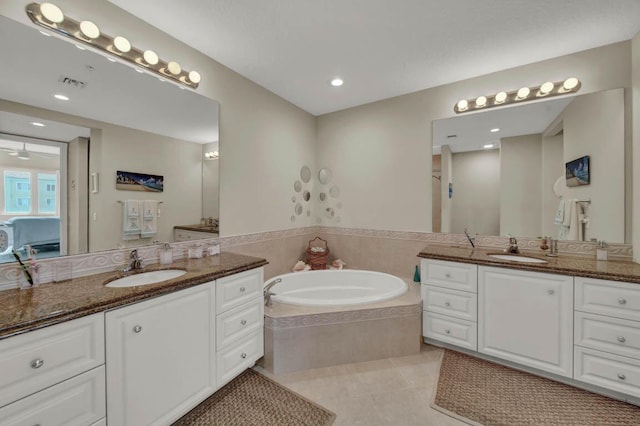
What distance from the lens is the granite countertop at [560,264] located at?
1.63m

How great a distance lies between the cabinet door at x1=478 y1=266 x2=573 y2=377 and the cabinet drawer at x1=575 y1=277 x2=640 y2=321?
6cm

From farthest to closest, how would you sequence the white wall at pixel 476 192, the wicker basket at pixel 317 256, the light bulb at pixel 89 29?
the wicker basket at pixel 317 256 → the white wall at pixel 476 192 → the light bulb at pixel 89 29

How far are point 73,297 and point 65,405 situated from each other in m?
0.42

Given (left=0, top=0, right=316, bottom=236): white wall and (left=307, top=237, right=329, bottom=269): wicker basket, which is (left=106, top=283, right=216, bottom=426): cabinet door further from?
(left=307, top=237, right=329, bottom=269): wicker basket

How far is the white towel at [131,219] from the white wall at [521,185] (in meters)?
3.13

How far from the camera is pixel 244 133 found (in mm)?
2562

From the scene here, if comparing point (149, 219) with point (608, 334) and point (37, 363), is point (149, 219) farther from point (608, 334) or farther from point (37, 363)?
point (608, 334)

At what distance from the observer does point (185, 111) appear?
2.12m

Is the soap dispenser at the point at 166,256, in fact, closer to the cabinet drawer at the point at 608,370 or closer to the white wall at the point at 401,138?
the white wall at the point at 401,138

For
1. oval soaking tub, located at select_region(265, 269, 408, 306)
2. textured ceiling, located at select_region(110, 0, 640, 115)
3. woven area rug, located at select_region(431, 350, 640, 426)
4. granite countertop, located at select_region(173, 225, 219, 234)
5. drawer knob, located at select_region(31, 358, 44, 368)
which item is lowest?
woven area rug, located at select_region(431, 350, 640, 426)

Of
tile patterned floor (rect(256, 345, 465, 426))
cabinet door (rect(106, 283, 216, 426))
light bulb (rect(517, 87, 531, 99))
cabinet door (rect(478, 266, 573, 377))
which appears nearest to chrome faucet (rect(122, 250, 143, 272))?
cabinet door (rect(106, 283, 216, 426))

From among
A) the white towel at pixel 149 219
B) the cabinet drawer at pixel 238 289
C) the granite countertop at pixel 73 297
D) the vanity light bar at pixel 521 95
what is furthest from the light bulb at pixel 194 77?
the vanity light bar at pixel 521 95

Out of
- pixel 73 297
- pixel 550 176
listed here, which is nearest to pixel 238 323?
pixel 73 297

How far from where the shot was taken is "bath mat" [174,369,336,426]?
5.07 feet
